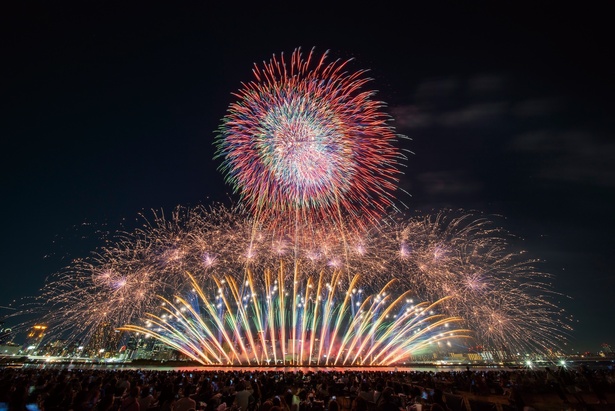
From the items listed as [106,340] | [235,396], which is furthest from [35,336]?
[235,396]

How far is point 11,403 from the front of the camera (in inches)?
293

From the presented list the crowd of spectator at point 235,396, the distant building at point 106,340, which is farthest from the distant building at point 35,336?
the crowd of spectator at point 235,396

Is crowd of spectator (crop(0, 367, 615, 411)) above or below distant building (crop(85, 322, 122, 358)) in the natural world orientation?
below

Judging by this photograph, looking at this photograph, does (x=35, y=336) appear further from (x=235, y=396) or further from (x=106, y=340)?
(x=235, y=396)

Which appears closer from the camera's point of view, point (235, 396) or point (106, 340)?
point (235, 396)

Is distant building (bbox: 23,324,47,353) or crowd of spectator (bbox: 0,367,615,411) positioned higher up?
distant building (bbox: 23,324,47,353)

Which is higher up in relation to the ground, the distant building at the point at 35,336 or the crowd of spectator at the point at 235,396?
the distant building at the point at 35,336

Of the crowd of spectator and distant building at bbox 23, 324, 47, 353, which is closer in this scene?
the crowd of spectator

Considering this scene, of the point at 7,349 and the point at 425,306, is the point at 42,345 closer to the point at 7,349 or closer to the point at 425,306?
the point at 7,349

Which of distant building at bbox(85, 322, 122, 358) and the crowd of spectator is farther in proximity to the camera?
distant building at bbox(85, 322, 122, 358)

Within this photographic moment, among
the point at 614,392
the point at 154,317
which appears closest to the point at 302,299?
the point at 154,317

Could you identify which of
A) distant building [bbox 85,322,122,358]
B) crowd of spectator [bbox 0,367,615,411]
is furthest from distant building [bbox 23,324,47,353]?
crowd of spectator [bbox 0,367,615,411]

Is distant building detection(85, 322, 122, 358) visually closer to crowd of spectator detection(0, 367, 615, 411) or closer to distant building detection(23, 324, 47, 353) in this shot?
distant building detection(23, 324, 47, 353)

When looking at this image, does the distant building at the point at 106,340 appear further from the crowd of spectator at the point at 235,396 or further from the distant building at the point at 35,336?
the crowd of spectator at the point at 235,396
